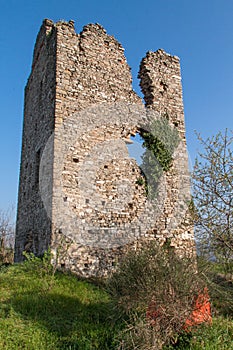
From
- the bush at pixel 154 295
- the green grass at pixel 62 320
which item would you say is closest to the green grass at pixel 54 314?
the green grass at pixel 62 320

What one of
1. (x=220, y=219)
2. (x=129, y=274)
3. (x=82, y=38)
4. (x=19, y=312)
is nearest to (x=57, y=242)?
(x=19, y=312)

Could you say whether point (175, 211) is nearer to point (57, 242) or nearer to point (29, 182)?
point (57, 242)

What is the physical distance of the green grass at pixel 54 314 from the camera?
4.29m

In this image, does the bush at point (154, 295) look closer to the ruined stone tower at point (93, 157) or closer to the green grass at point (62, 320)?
the green grass at point (62, 320)

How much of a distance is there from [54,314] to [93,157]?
4262 mm

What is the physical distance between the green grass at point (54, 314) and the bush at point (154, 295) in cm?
40

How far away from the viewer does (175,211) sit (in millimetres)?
9297

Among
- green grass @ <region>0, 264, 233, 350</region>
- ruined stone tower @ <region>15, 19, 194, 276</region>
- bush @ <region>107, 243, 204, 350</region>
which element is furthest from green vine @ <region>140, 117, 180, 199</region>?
bush @ <region>107, 243, 204, 350</region>

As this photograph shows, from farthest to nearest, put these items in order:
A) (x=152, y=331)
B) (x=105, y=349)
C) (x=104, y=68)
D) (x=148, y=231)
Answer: (x=104, y=68), (x=148, y=231), (x=105, y=349), (x=152, y=331)

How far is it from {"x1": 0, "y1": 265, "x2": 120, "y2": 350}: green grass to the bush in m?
0.40

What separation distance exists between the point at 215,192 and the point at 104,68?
5.69 m

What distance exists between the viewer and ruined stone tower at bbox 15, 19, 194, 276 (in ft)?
25.5

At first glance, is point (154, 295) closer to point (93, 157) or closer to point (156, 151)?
point (93, 157)

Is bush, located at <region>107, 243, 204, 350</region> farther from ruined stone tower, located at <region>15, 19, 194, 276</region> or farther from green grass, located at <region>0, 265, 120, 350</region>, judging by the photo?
ruined stone tower, located at <region>15, 19, 194, 276</region>
